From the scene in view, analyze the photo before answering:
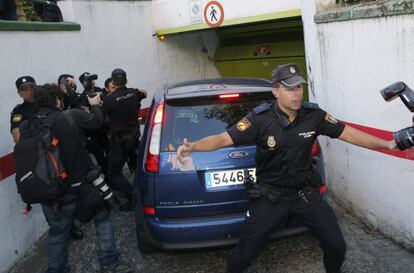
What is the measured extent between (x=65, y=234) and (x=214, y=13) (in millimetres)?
5189

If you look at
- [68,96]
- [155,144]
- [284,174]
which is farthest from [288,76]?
[68,96]

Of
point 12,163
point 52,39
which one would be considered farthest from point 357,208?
point 52,39

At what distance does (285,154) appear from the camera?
2885mm

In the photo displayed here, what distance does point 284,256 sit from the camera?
12.5 feet

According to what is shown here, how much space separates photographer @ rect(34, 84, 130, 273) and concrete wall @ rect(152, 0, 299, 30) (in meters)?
3.87

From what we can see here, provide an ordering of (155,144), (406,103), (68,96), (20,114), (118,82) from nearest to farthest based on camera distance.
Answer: (406,103) < (155,144) < (20,114) < (68,96) < (118,82)

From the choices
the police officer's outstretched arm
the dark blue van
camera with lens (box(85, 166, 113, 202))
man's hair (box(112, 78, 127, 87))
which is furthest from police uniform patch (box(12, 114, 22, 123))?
the police officer's outstretched arm

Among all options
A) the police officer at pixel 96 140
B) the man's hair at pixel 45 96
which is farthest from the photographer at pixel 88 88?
the man's hair at pixel 45 96

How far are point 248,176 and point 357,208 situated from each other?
5.43 ft

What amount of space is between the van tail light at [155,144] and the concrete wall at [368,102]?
1768 mm

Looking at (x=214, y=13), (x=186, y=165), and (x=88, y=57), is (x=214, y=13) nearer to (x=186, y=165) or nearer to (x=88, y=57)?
(x=88, y=57)

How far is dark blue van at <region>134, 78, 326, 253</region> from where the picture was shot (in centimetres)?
333

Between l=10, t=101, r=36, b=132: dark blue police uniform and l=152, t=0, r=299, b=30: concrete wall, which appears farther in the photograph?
l=152, t=0, r=299, b=30: concrete wall

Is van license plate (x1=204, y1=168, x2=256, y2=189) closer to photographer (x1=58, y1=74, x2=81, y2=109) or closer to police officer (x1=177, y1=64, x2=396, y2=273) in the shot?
police officer (x1=177, y1=64, x2=396, y2=273)
